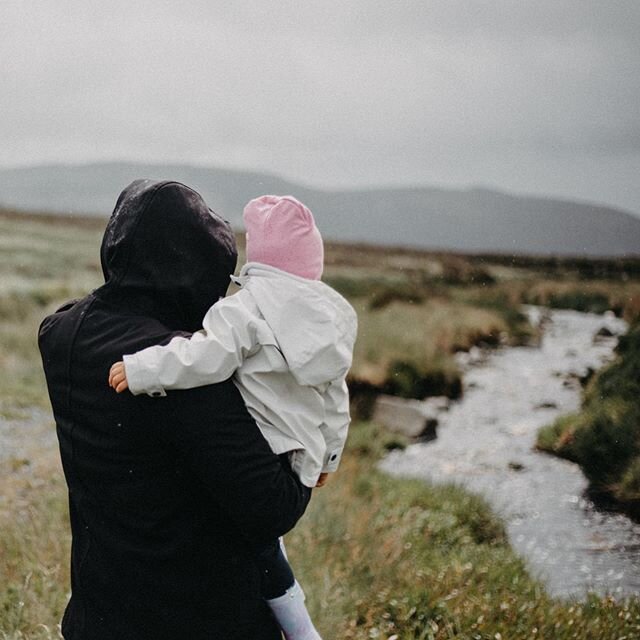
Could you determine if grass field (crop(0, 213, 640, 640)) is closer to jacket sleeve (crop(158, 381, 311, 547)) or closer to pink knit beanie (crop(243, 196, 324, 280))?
jacket sleeve (crop(158, 381, 311, 547))

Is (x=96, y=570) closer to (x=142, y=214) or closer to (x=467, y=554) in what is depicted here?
(x=142, y=214)

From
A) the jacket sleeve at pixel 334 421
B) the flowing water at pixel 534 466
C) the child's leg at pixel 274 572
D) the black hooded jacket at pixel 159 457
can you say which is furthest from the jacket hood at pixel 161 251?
the flowing water at pixel 534 466

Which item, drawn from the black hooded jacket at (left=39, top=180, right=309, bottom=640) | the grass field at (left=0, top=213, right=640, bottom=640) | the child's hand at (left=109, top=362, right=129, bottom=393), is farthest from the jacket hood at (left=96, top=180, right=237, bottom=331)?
the grass field at (left=0, top=213, right=640, bottom=640)

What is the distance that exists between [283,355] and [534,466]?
8542 millimetres

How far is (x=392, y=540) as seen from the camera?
492 cm

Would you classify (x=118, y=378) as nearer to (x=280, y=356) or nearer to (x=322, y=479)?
(x=280, y=356)

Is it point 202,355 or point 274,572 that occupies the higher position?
point 202,355

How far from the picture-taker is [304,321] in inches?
68.0

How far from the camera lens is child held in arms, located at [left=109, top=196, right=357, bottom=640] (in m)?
1.50

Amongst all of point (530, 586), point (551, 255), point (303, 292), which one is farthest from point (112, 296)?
point (551, 255)

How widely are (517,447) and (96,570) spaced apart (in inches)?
369

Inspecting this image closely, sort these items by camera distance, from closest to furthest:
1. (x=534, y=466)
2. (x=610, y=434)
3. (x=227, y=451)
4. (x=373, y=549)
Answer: (x=227, y=451), (x=373, y=549), (x=610, y=434), (x=534, y=466)

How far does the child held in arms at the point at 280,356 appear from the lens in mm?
1496

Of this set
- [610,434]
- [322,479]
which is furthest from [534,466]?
[322,479]
